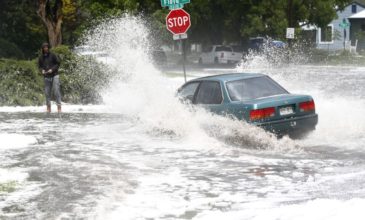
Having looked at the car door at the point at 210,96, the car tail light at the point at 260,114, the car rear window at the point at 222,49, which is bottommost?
the car rear window at the point at 222,49

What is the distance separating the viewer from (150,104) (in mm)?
15320

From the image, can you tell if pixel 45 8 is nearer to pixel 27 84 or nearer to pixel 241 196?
pixel 27 84

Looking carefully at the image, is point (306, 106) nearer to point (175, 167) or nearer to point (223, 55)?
point (175, 167)

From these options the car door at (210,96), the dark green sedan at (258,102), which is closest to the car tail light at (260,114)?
the dark green sedan at (258,102)

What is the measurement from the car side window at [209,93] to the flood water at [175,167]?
0.33 m

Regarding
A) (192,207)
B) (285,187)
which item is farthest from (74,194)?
(285,187)

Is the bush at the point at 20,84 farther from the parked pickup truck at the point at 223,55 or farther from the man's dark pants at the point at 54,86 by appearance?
the parked pickup truck at the point at 223,55

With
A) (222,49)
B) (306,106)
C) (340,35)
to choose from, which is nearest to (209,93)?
(306,106)

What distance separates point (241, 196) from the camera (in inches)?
309

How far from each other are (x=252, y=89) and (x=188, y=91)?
1.67 m

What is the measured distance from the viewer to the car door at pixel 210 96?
39.5 feet

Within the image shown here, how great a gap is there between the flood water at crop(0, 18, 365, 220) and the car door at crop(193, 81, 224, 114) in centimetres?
22

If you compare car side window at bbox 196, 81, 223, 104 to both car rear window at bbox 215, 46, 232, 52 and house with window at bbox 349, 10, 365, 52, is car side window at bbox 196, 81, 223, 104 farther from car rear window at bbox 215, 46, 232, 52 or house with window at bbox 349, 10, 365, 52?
house with window at bbox 349, 10, 365, 52

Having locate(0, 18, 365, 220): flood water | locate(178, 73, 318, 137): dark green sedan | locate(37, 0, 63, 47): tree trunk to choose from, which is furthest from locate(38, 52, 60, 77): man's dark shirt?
locate(37, 0, 63, 47): tree trunk
